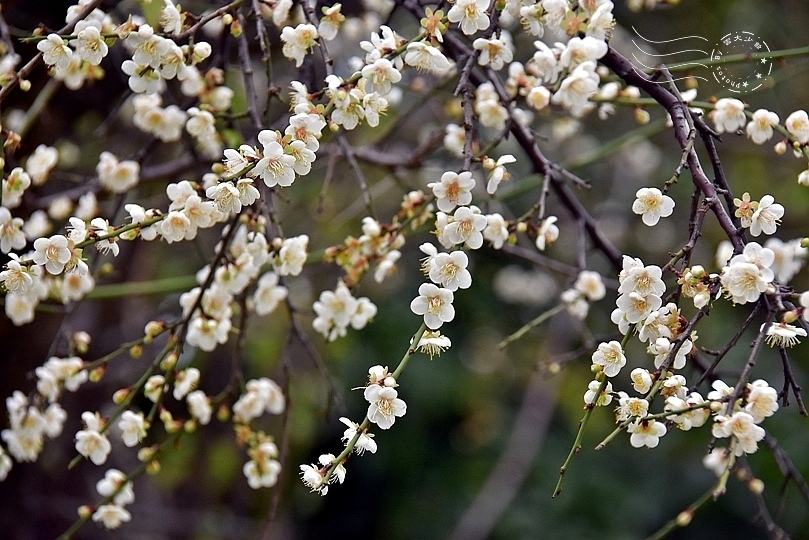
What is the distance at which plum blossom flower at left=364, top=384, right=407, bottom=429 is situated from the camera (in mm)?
718

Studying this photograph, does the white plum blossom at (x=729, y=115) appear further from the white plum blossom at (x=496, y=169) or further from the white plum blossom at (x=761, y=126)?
the white plum blossom at (x=496, y=169)

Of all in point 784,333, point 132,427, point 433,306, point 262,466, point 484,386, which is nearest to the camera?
point 784,333

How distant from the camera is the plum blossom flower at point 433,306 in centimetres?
76

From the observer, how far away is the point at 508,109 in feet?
3.01

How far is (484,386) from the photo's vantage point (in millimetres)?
2695

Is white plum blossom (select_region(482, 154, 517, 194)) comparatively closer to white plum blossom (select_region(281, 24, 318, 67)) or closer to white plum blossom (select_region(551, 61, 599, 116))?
white plum blossom (select_region(551, 61, 599, 116))

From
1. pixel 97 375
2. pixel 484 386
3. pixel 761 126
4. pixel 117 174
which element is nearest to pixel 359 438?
pixel 97 375

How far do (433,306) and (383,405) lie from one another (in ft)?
0.35

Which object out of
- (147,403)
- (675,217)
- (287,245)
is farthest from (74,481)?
(675,217)

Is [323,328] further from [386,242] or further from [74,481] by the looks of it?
[74,481]

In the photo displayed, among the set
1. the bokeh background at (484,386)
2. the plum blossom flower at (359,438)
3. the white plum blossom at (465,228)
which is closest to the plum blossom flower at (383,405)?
the plum blossom flower at (359,438)

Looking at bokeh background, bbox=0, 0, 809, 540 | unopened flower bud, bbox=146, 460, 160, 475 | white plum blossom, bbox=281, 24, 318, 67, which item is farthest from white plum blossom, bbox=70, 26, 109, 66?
bokeh background, bbox=0, 0, 809, 540

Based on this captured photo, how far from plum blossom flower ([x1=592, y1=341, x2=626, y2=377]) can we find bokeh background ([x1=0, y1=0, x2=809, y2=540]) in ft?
4.32

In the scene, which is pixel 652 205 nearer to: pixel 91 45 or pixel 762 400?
pixel 762 400
